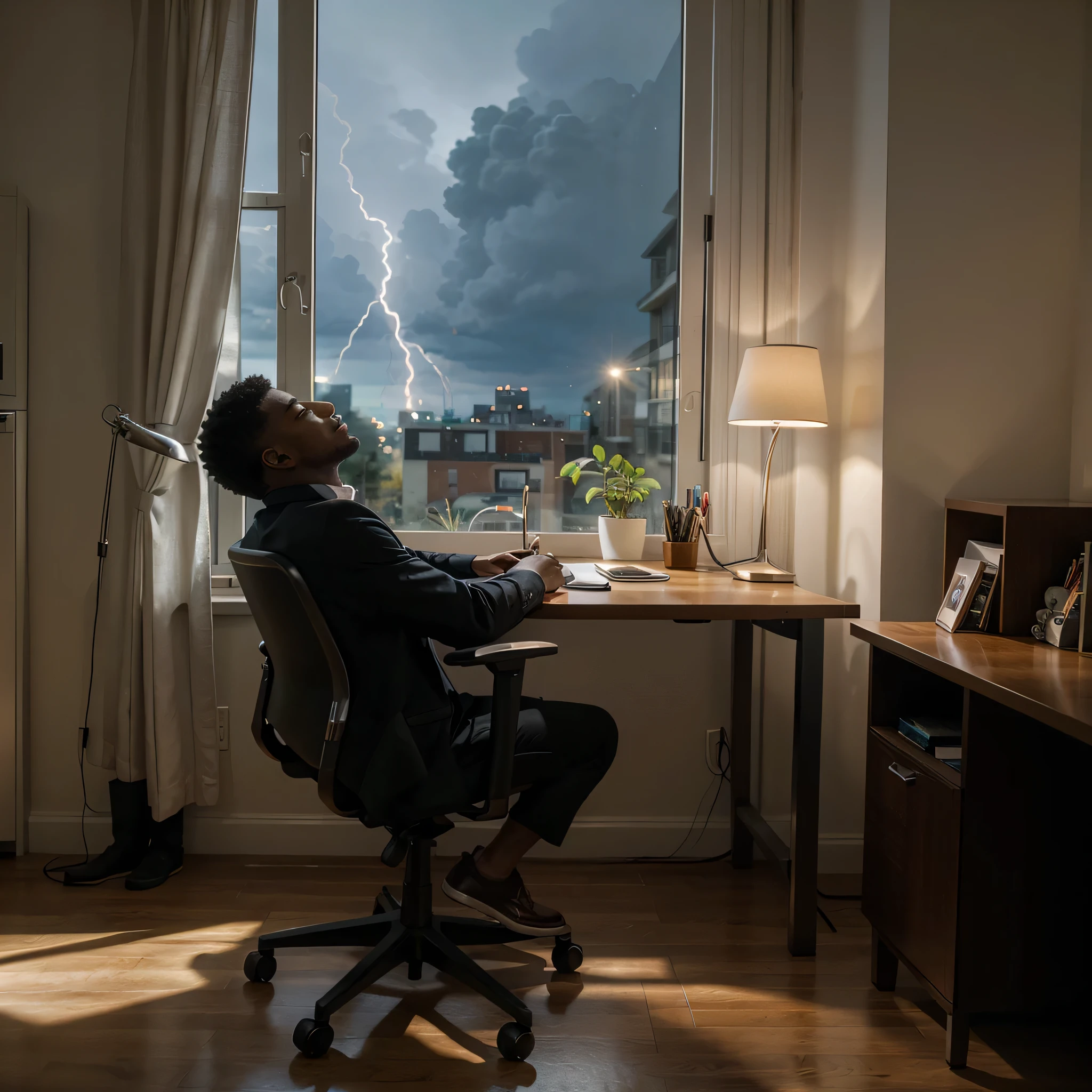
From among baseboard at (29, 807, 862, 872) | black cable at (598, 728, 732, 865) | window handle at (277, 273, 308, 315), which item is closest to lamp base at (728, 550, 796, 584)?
black cable at (598, 728, 732, 865)

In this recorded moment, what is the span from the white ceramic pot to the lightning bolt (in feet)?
2.12

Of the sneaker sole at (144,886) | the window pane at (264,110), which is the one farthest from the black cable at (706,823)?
the window pane at (264,110)

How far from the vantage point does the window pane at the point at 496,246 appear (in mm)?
2686

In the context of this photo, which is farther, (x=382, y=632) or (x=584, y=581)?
(x=584, y=581)

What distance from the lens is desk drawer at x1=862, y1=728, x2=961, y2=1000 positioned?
1600 millimetres

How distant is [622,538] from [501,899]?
42.3 inches

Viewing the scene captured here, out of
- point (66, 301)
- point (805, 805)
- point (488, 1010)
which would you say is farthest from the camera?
point (66, 301)

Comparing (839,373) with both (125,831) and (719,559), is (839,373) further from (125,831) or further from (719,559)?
(125,831)

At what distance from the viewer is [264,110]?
2.66m

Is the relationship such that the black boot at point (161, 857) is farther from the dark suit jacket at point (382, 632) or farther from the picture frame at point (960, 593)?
the picture frame at point (960, 593)

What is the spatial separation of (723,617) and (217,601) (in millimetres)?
1569

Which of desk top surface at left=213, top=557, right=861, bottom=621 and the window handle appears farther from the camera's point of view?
the window handle

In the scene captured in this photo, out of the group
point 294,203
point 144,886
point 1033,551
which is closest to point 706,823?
point 1033,551

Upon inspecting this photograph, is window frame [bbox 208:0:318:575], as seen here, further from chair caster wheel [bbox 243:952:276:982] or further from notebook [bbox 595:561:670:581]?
chair caster wheel [bbox 243:952:276:982]
